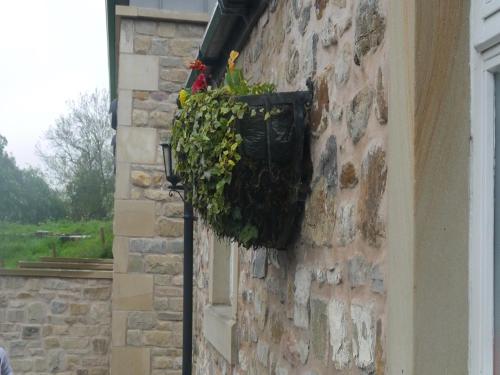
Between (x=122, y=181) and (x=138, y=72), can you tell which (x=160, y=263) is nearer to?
(x=122, y=181)

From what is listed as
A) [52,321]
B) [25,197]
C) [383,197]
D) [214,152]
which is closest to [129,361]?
[52,321]

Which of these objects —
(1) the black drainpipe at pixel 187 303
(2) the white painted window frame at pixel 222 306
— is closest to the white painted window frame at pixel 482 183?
(2) the white painted window frame at pixel 222 306

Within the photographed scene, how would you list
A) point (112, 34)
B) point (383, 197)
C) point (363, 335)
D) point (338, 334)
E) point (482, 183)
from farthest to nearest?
point (112, 34) → point (338, 334) → point (363, 335) → point (383, 197) → point (482, 183)

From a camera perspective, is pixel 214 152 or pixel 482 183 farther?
pixel 214 152

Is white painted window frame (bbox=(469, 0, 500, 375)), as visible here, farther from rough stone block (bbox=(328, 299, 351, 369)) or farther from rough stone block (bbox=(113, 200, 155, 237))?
rough stone block (bbox=(113, 200, 155, 237))

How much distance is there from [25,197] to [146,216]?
13343 millimetres

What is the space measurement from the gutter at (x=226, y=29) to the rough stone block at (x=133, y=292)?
10.4 feet

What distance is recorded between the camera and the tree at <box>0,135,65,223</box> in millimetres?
19547

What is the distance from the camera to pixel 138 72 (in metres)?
7.95

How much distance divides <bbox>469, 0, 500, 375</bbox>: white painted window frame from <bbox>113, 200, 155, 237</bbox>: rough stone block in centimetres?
646

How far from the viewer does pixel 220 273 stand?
5.63 m

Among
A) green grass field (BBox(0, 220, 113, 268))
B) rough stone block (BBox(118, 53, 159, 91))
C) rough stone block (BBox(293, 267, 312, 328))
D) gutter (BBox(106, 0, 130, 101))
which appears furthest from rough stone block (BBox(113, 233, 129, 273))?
rough stone block (BBox(293, 267, 312, 328))

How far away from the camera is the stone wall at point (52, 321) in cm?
880

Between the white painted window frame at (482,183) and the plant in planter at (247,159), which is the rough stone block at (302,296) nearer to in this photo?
the plant in planter at (247,159)
